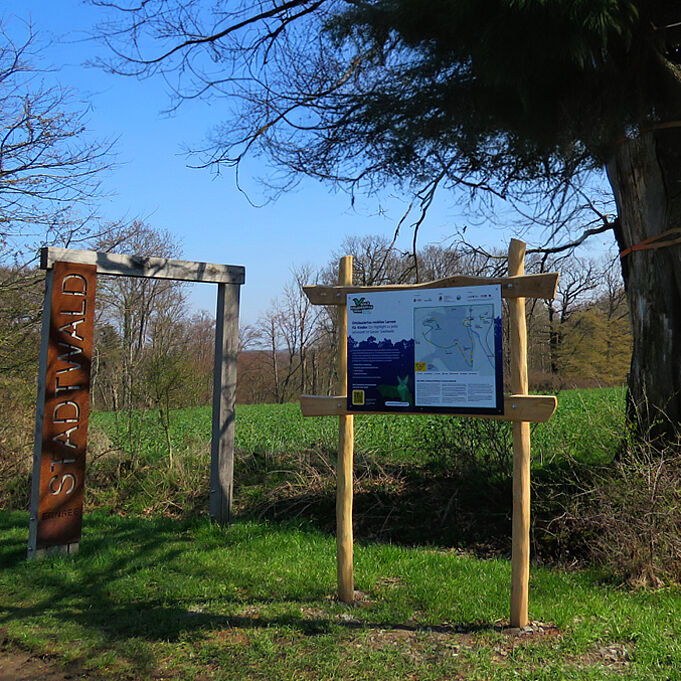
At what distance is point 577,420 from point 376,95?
700 cm

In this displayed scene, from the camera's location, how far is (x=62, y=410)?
6.11 m

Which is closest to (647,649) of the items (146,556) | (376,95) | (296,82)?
(146,556)

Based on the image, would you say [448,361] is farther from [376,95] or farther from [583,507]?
[376,95]

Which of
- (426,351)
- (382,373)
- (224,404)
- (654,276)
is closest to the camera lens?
(426,351)

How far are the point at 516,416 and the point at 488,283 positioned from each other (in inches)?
35.6

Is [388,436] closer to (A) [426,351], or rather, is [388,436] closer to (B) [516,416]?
(A) [426,351]

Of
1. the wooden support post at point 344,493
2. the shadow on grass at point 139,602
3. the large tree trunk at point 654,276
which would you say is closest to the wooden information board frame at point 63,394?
the shadow on grass at point 139,602

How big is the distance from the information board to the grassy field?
1.41m

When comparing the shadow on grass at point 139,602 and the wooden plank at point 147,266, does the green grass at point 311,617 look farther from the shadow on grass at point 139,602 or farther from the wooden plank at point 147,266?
the wooden plank at point 147,266

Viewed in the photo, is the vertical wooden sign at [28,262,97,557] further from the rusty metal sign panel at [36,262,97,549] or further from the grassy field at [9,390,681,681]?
the grassy field at [9,390,681,681]

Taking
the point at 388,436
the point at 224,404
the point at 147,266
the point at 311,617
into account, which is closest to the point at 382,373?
the point at 311,617

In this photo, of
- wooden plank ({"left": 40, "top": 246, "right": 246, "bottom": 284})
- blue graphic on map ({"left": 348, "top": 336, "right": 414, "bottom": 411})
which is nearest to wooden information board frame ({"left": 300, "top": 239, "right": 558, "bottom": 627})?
blue graphic on map ({"left": 348, "top": 336, "right": 414, "bottom": 411})

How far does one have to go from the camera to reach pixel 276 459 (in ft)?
28.3

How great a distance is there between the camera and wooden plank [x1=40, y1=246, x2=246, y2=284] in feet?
20.0
